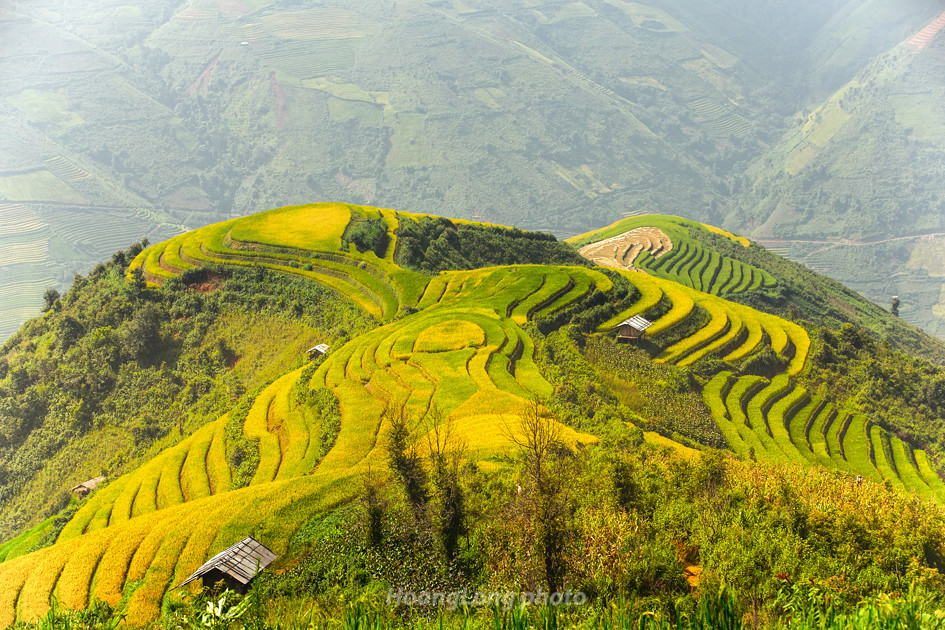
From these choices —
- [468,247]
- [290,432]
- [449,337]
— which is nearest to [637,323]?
[449,337]

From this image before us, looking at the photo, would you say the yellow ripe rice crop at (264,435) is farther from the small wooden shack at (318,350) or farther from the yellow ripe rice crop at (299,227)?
the yellow ripe rice crop at (299,227)

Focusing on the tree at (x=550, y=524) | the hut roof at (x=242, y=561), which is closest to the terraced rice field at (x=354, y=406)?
the hut roof at (x=242, y=561)

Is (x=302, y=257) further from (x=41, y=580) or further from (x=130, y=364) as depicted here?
(x=41, y=580)

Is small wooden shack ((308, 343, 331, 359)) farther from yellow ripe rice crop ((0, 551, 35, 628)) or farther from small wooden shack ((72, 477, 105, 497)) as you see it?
yellow ripe rice crop ((0, 551, 35, 628))

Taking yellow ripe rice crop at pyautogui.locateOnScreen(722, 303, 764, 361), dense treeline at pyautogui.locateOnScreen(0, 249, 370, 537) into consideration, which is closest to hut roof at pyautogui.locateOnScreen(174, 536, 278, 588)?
dense treeline at pyautogui.locateOnScreen(0, 249, 370, 537)

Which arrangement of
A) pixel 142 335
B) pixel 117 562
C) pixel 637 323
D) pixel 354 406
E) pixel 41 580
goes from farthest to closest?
pixel 142 335 → pixel 637 323 → pixel 354 406 → pixel 41 580 → pixel 117 562
